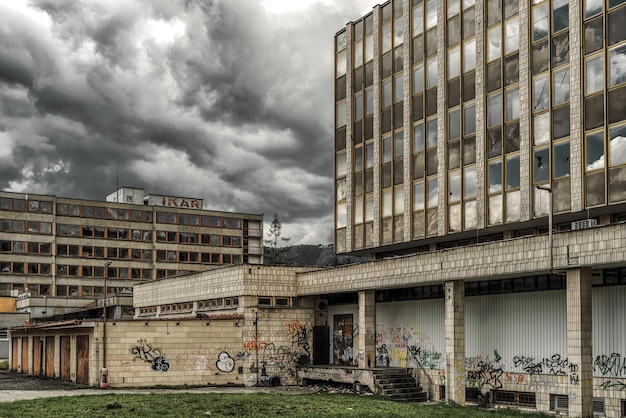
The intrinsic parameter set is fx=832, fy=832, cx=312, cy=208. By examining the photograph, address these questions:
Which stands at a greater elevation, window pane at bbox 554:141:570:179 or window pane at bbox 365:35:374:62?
window pane at bbox 365:35:374:62

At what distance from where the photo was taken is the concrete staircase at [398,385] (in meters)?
43.2

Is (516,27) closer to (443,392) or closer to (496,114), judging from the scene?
(496,114)

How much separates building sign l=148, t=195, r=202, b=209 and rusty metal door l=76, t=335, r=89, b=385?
7243 centimetres

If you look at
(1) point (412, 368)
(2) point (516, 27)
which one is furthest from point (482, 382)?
(2) point (516, 27)

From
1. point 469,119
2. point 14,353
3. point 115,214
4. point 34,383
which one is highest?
point 115,214

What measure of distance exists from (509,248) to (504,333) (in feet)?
16.3

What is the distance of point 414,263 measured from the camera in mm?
42656

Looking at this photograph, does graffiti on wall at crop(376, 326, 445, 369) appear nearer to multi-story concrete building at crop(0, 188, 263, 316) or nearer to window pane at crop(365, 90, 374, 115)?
window pane at crop(365, 90, 374, 115)

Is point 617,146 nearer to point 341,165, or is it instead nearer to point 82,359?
point 341,165

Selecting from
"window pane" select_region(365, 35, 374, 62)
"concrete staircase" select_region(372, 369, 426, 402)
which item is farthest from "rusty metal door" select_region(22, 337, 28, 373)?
"window pane" select_region(365, 35, 374, 62)

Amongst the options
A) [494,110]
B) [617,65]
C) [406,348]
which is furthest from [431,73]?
[406,348]

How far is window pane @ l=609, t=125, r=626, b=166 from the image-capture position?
1441 inches

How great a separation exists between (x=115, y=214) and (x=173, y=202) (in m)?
10.5

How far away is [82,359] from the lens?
5041 centimetres
